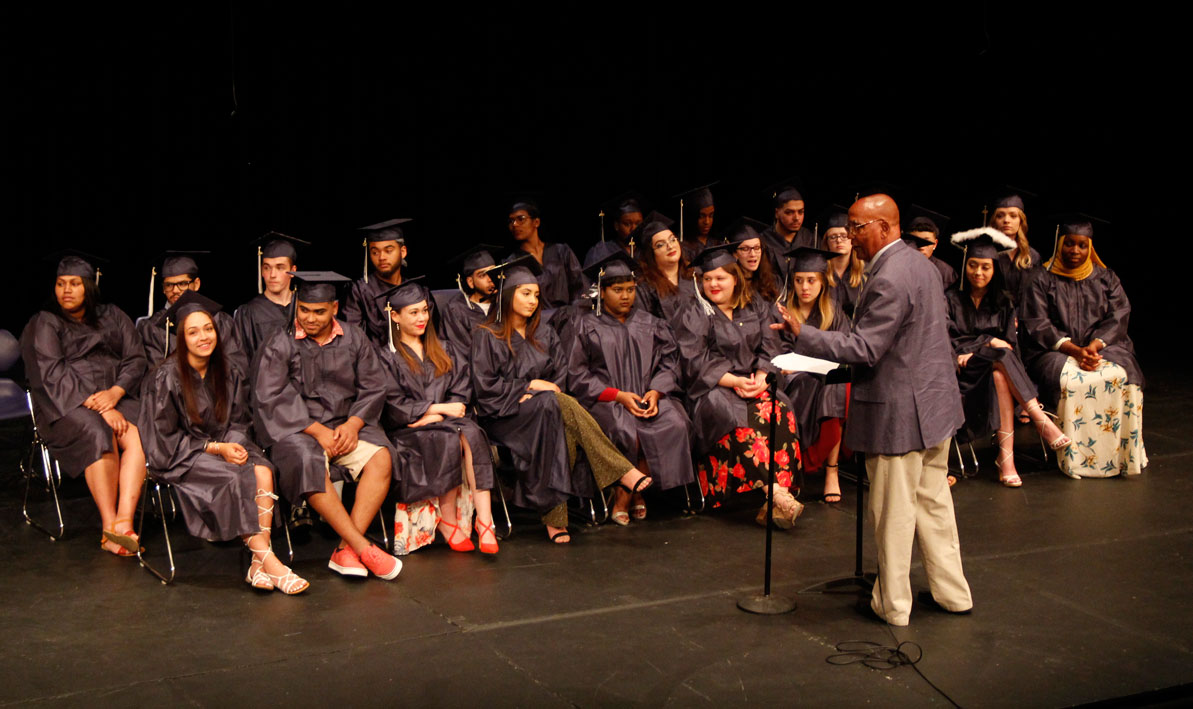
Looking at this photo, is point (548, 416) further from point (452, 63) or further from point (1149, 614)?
point (452, 63)

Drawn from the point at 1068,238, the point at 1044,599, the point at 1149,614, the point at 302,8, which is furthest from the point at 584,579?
the point at 302,8

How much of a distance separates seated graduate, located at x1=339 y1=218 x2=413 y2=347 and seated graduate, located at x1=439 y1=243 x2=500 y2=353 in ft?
0.97

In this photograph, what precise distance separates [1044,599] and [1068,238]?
287cm

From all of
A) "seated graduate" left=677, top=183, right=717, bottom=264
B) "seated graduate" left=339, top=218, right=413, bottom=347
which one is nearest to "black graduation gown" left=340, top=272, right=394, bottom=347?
"seated graduate" left=339, top=218, right=413, bottom=347

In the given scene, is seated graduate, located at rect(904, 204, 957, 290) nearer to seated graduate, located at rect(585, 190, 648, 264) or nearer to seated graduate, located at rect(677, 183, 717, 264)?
seated graduate, located at rect(677, 183, 717, 264)

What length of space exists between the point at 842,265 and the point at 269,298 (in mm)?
3099

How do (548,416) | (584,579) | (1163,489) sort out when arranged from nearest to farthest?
1. (584,579)
2. (548,416)
3. (1163,489)

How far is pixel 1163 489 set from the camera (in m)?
5.79

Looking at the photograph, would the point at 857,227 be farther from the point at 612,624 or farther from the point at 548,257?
the point at 548,257

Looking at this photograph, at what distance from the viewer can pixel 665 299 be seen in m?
5.92

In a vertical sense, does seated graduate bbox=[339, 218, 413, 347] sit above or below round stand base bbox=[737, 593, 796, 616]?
above

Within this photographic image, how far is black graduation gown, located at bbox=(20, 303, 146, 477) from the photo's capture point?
4984mm

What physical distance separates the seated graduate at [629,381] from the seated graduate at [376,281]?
96 cm

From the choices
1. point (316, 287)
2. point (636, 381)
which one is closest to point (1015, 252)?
point (636, 381)
